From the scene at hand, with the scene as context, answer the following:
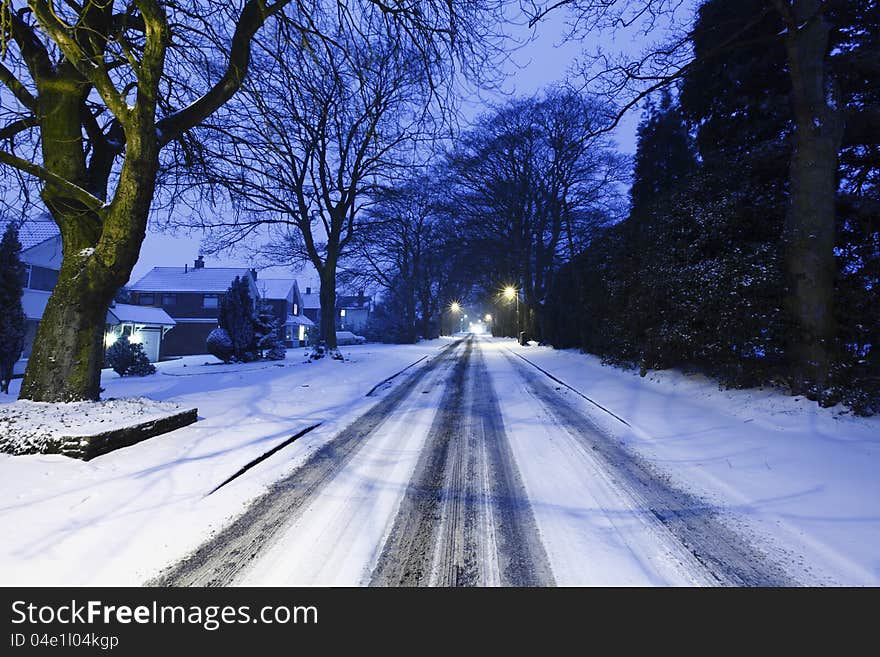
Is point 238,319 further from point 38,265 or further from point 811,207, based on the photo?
point 811,207

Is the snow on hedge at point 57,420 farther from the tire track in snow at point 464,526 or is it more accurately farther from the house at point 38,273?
the house at point 38,273

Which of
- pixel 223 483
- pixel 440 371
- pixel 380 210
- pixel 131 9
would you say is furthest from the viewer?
pixel 380 210

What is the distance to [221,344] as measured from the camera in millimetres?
15555

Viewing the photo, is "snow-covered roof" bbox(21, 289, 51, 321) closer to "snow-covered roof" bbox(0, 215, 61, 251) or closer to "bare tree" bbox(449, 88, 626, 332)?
"snow-covered roof" bbox(0, 215, 61, 251)

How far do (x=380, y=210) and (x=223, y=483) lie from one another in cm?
2009

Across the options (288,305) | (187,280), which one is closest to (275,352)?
(187,280)

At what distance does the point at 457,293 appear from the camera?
4347 cm

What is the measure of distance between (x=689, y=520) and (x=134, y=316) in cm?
2810

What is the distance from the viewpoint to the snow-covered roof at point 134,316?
19.4m

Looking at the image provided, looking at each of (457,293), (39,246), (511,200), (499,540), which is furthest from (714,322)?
(457,293)

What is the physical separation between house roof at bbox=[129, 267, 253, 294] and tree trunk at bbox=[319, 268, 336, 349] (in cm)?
1856

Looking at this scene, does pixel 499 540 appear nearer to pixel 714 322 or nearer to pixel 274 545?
pixel 274 545

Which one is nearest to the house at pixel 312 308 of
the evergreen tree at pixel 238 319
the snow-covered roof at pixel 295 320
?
the snow-covered roof at pixel 295 320

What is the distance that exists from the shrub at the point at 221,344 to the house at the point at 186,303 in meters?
16.7
